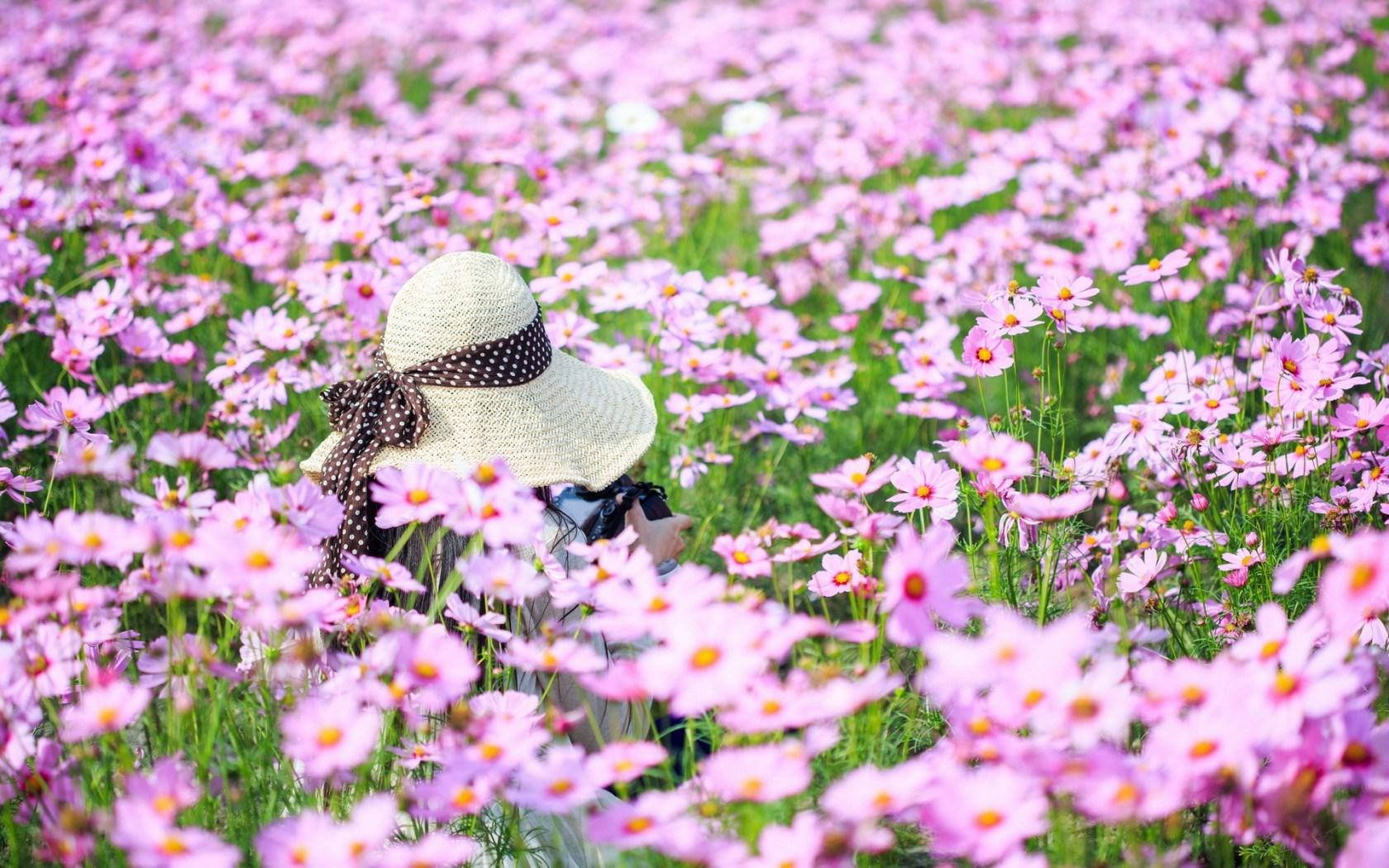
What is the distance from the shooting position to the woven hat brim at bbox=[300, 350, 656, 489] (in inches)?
73.7

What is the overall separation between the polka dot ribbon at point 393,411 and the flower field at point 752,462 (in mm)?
124

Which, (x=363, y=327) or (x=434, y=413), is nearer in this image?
(x=434, y=413)

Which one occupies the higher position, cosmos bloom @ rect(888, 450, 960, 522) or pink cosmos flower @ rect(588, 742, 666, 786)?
pink cosmos flower @ rect(588, 742, 666, 786)

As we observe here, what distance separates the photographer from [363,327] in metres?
2.69

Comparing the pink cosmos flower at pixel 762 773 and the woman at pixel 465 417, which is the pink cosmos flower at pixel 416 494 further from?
the pink cosmos flower at pixel 762 773

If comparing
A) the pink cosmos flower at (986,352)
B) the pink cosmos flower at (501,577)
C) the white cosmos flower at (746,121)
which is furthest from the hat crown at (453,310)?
the white cosmos flower at (746,121)

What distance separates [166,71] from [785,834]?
15.5 ft

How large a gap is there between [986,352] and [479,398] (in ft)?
2.69

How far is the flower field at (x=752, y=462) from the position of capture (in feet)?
3.84

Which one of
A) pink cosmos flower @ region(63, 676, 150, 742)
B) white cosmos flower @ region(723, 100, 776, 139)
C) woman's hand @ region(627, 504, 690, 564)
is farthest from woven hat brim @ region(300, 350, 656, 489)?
white cosmos flower @ region(723, 100, 776, 139)

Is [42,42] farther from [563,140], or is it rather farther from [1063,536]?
[1063,536]

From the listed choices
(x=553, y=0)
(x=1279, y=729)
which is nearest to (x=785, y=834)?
(x=1279, y=729)

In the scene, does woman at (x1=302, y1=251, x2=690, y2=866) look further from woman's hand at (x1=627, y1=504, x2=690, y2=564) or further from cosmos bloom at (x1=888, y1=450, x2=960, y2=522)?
cosmos bloom at (x1=888, y1=450, x2=960, y2=522)

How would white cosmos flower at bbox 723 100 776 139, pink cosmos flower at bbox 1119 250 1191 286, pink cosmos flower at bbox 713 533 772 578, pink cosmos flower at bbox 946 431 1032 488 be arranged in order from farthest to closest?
white cosmos flower at bbox 723 100 776 139 < pink cosmos flower at bbox 1119 250 1191 286 < pink cosmos flower at bbox 713 533 772 578 < pink cosmos flower at bbox 946 431 1032 488
